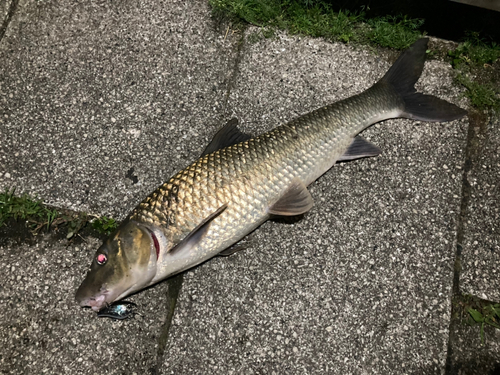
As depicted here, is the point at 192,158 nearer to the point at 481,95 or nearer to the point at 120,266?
the point at 120,266

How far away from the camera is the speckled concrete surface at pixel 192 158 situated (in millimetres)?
2613

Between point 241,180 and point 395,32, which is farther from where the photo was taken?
point 395,32

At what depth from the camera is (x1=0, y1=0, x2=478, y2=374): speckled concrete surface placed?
8.57 feet

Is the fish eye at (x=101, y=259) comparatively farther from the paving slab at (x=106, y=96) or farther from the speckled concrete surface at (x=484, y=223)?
the speckled concrete surface at (x=484, y=223)

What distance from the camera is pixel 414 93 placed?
2998 millimetres

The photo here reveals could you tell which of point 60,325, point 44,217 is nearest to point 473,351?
point 60,325

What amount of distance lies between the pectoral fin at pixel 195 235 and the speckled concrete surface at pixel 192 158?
0.46m

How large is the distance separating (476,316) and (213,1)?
11.6ft

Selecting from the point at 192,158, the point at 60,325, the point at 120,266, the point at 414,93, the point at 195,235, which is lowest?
the point at 60,325

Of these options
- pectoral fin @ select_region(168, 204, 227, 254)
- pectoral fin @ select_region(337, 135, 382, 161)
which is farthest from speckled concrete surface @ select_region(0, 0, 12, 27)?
pectoral fin @ select_region(337, 135, 382, 161)

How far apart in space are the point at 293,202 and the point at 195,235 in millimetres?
731

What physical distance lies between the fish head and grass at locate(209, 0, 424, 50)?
2258 millimetres

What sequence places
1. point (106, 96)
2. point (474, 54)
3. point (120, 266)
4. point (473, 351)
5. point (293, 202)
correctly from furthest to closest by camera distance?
point (474, 54)
point (106, 96)
point (473, 351)
point (293, 202)
point (120, 266)

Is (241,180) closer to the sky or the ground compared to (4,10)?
closer to the ground
